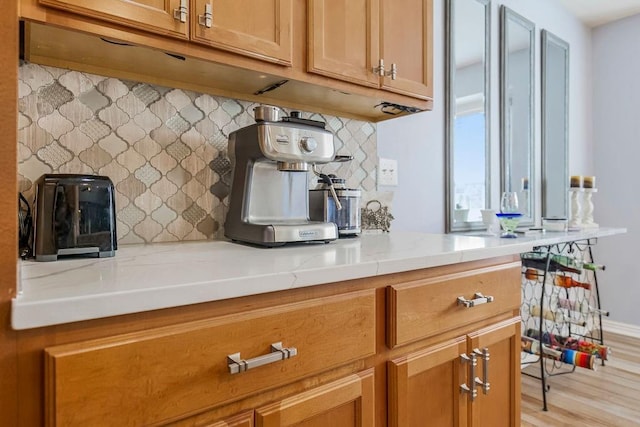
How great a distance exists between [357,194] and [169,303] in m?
0.99

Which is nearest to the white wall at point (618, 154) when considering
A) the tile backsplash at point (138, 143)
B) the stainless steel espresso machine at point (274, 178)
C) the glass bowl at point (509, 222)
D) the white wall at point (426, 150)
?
the white wall at point (426, 150)

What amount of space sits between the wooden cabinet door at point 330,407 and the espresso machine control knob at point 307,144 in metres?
0.62

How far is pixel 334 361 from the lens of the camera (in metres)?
0.82

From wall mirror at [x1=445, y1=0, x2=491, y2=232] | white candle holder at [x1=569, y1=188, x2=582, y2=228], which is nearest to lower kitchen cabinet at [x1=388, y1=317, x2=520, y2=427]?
wall mirror at [x1=445, y1=0, x2=491, y2=232]

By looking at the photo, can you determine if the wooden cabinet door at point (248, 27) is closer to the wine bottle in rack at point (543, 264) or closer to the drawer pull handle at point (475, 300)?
the drawer pull handle at point (475, 300)

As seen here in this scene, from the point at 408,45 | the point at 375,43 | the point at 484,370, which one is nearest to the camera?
the point at 484,370

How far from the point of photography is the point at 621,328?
3.17 metres

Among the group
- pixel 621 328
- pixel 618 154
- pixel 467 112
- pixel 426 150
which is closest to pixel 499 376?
pixel 426 150

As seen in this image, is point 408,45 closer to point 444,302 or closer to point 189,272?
point 444,302

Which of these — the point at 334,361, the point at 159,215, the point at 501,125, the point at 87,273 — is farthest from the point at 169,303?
the point at 501,125

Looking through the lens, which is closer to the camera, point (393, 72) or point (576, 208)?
point (393, 72)

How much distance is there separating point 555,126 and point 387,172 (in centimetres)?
192

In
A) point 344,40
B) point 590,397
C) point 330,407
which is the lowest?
point 590,397

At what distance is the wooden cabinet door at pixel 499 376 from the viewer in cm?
115
